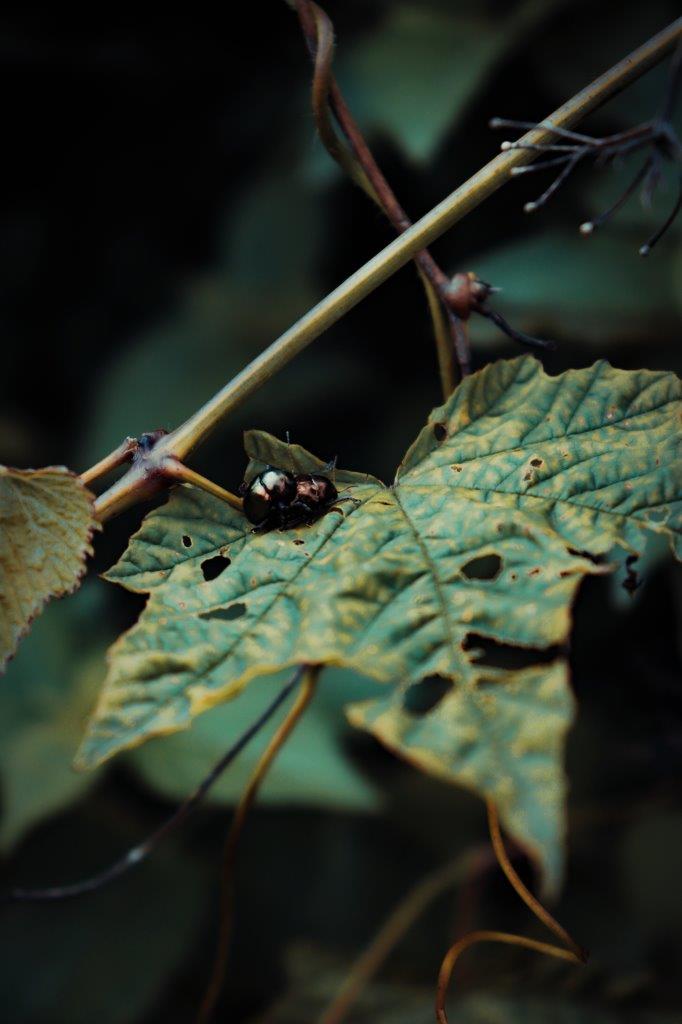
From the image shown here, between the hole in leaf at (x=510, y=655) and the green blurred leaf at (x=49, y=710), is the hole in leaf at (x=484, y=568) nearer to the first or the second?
the hole in leaf at (x=510, y=655)

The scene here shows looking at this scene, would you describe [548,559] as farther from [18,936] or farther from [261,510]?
[18,936]

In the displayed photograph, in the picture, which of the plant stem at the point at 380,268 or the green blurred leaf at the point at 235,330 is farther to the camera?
the green blurred leaf at the point at 235,330

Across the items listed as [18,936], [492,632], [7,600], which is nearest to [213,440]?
[18,936]

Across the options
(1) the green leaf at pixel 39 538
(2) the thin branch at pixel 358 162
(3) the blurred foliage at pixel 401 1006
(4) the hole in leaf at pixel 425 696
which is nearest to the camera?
(1) the green leaf at pixel 39 538

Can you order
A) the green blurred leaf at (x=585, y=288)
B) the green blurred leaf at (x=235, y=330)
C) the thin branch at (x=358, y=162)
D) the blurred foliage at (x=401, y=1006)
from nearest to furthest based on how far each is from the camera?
the thin branch at (x=358, y=162) → the blurred foliage at (x=401, y=1006) → the green blurred leaf at (x=585, y=288) → the green blurred leaf at (x=235, y=330)

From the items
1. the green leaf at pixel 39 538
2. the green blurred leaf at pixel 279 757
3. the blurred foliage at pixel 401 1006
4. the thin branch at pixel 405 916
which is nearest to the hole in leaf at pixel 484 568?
the green blurred leaf at pixel 279 757

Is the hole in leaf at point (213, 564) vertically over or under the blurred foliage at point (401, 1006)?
over
